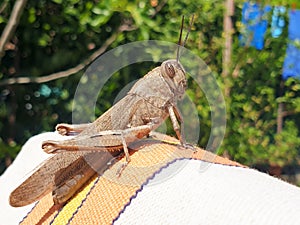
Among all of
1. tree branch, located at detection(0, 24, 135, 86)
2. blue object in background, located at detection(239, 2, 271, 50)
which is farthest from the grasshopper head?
blue object in background, located at detection(239, 2, 271, 50)

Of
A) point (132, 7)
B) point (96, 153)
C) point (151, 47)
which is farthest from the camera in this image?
point (151, 47)

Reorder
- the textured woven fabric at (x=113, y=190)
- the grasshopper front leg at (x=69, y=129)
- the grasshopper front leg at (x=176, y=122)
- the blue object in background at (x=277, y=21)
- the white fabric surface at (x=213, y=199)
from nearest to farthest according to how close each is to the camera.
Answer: the white fabric surface at (x=213, y=199) → the textured woven fabric at (x=113, y=190) → the grasshopper front leg at (x=176, y=122) → the grasshopper front leg at (x=69, y=129) → the blue object in background at (x=277, y=21)

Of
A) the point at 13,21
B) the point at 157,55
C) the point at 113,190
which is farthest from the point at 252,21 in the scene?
the point at 113,190

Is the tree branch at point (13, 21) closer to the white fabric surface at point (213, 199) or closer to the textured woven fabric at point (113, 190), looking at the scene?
the textured woven fabric at point (113, 190)

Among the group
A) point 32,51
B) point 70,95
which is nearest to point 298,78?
point 70,95

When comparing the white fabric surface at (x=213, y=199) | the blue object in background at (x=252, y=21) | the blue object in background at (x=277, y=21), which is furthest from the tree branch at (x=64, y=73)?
the white fabric surface at (x=213, y=199)

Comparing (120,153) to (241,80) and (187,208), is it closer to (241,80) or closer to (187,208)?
(187,208)

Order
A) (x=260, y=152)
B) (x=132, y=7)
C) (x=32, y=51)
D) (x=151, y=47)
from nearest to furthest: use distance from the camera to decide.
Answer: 1. (x=132, y=7)
2. (x=151, y=47)
3. (x=32, y=51)
4. (x=260, y=152)
